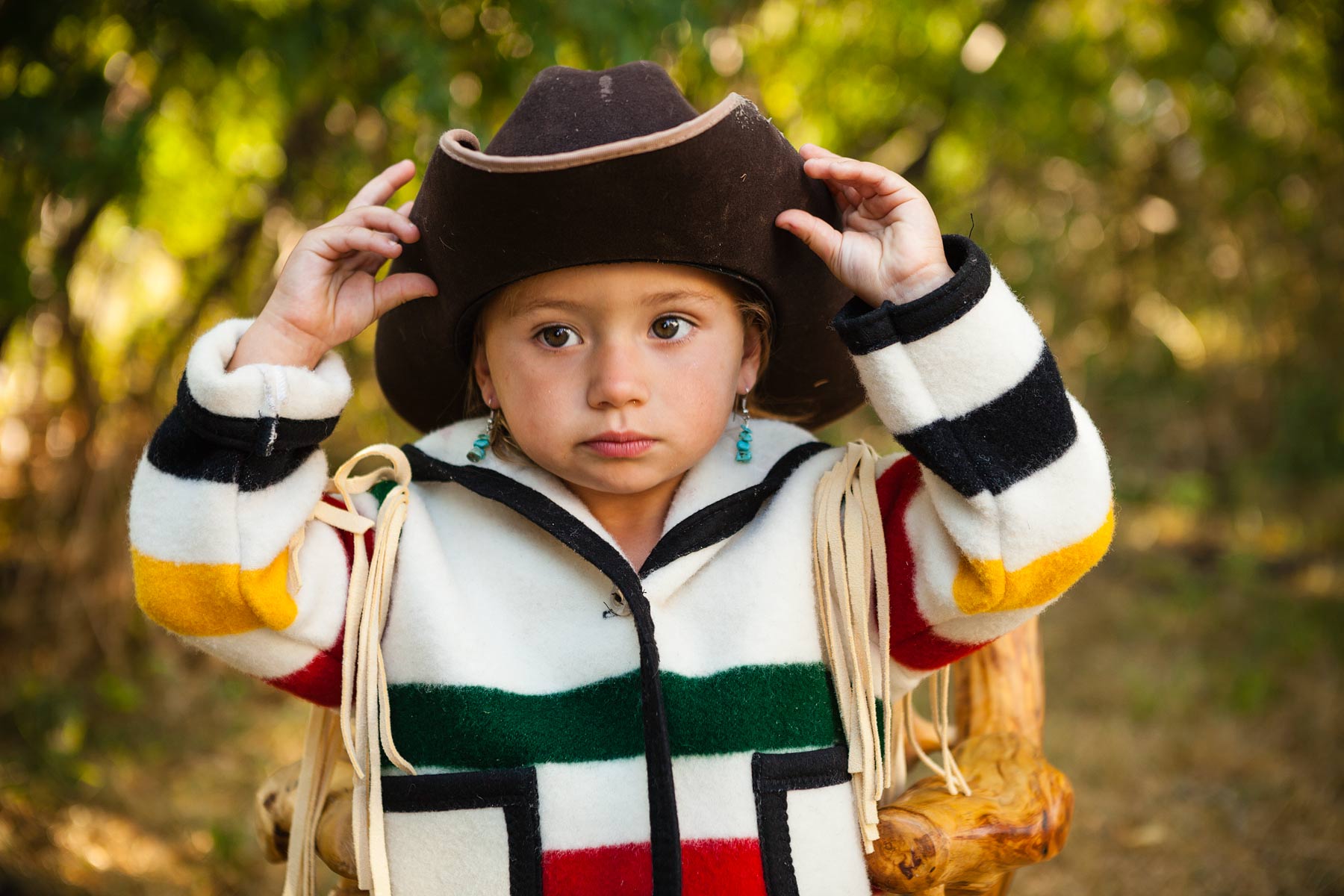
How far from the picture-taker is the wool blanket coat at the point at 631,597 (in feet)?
3.92

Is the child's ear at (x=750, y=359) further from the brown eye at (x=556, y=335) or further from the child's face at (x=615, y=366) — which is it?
the brown eye at (x=556, y=335)

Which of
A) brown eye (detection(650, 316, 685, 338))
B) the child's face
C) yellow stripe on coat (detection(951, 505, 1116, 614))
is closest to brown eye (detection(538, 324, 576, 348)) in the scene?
the child's face

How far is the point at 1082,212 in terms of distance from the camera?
525cm

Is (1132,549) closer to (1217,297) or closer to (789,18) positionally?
(1217,297)

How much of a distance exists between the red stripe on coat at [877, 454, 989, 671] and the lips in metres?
0.31

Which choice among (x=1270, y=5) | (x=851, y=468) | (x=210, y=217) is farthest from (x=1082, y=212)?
(x=851, y=468)

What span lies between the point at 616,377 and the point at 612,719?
42 centimetres

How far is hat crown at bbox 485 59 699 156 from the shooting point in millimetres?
1236

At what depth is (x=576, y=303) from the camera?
1295mm

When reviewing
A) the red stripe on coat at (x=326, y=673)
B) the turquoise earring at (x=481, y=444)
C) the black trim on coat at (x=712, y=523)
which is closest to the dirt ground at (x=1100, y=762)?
the red stripe on coat at (x=326, y=673)

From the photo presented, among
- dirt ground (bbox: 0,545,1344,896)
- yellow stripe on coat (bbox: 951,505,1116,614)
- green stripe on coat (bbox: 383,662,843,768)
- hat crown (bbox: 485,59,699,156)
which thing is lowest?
dirt ground (bbox: 0,545,1344,896)

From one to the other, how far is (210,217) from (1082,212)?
3932 millimetres

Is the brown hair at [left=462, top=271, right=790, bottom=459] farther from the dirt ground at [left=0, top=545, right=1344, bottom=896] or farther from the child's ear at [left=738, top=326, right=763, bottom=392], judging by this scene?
the dirt ground at [left=0, top=545, right=1344, bottom=896]

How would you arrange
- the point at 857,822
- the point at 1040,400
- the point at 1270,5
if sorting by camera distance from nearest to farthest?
the point at 1040,400 → the point at 857,822 → the point at 1270,5
